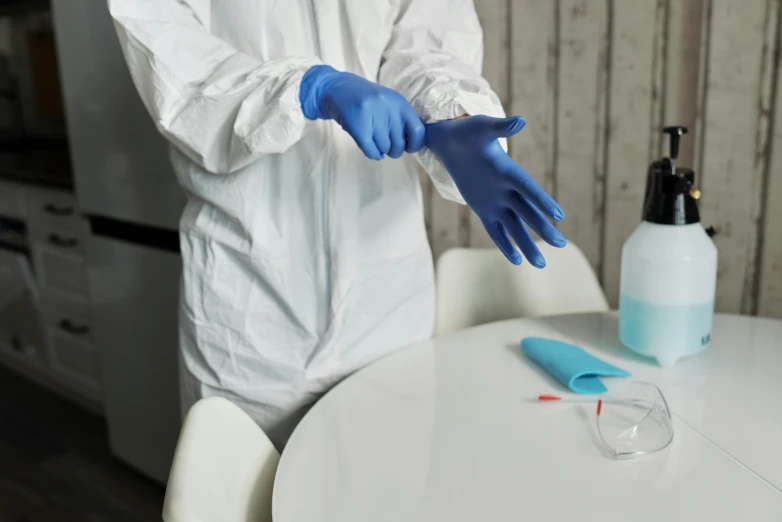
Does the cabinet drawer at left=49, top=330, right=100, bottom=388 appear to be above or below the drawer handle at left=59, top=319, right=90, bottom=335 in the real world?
below

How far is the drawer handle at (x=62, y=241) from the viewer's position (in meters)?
2.16

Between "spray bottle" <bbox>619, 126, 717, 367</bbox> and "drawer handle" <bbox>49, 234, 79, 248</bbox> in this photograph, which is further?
"drawer handle" <bbox>49, 234, 79, 248</bbox>

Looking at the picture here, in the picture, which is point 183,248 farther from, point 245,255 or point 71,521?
point 71,521

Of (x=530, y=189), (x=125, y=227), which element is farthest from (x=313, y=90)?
(x=125, y=227)

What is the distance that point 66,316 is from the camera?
2309mm

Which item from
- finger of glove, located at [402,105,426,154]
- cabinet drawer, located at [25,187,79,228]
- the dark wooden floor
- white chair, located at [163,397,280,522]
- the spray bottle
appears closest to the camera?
white chair, located at [163,397,280,522]

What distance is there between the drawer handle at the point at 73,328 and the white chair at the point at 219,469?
1.58m

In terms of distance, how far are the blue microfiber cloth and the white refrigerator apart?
0.89 m

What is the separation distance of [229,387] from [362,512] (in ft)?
1.22

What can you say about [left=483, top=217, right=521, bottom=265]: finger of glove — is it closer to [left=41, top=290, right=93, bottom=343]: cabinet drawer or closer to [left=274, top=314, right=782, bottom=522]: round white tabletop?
[left=274, top=314, right=782, bottom=522]: round white tabletop

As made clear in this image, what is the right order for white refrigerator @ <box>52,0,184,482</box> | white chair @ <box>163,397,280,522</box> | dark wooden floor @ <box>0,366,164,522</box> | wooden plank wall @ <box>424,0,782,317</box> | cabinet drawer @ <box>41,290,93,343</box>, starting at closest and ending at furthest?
white chair @ <box>163,397,280,522</box> < wooden plank wall @ <box>424,0,782,317</box> < white refrigerator @ <box>52,0,184,482</box> < dark wooden floor @ <box>0,366,164,522</box> < cabinet drawer @ <box>41,290,93,343</box>

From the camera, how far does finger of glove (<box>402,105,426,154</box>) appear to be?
0.87 meters

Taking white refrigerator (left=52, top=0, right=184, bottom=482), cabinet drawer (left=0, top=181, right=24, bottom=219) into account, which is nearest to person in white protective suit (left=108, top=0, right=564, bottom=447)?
white refrigerator (left=52, top=0, right=184, bottom=482)

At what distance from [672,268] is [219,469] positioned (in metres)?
0.63
